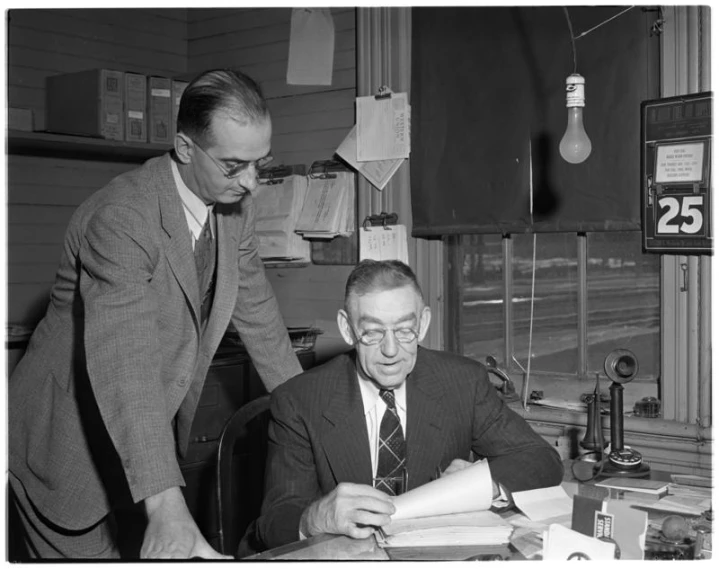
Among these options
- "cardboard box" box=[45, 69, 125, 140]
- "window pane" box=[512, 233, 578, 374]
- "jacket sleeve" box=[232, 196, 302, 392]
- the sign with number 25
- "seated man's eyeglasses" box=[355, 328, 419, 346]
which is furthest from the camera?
"window pane" box=[512, 233, 578, 374]

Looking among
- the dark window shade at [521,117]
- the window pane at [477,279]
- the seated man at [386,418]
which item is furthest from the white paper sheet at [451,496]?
the window pane at [477,279]

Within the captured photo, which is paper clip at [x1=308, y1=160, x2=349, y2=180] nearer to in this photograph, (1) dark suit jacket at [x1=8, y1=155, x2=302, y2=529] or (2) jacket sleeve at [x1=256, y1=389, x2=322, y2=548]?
(1) dark suit jacket at [x1=8, y1=155, x2=302, y2=529]

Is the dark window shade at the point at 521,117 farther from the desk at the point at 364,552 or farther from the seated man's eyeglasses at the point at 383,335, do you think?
the desk at the point at 364,552

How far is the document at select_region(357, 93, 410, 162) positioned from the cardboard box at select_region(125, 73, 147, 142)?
1.02m

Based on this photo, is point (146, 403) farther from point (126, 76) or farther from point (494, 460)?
point (126, 76)

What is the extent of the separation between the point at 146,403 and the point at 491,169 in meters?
1.93

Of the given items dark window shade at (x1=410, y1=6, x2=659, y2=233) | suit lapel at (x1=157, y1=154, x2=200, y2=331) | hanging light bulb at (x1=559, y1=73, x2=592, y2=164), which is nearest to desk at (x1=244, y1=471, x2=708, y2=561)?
suit lapel at (x1=157, y1=154, x2=200, y2=331)

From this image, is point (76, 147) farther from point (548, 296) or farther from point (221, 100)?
point (548, 296)

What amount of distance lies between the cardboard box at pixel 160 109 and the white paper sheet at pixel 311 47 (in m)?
0.59

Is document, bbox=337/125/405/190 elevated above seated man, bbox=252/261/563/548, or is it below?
above

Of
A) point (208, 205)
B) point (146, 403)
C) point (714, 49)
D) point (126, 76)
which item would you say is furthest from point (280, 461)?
point (126, 76)

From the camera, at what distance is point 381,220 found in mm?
3652

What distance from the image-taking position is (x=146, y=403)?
1748mm

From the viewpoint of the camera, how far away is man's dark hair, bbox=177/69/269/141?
2.05 metres
